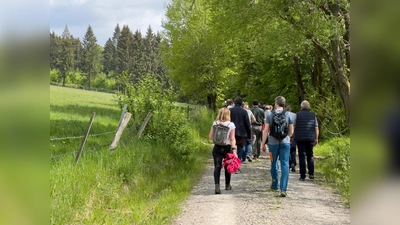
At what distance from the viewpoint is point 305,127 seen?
→ 9.01 meters

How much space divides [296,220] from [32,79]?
17.5ft

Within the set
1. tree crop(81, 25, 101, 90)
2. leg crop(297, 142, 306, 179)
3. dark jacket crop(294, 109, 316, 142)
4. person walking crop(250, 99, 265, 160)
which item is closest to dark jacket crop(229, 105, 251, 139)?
dark jacket crop(294, 109, 316, 142)

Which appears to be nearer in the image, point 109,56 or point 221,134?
point 221,134

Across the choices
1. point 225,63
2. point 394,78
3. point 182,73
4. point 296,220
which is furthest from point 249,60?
point 394,78

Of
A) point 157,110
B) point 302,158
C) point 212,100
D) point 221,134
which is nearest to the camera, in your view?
point 221,134

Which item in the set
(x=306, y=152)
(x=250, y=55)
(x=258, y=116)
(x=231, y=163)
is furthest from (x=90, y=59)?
(x=231, y=163)

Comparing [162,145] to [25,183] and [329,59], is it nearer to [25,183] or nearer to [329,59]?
[329,59]

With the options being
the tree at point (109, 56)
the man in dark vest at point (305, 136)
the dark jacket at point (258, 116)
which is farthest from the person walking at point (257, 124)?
the tree at point (109, 56)

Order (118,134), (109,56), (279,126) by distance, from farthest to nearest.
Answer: (109,56), (118,134), (279,126)

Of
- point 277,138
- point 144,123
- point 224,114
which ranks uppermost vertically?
point 224,114

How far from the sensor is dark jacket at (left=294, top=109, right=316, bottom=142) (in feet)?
29.5

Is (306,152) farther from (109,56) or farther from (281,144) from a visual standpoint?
(109,56)

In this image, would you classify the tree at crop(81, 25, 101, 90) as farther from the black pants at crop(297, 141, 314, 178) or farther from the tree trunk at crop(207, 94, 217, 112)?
the black pants at crop(297, 141, 314, 178)

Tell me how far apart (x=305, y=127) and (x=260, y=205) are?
3034 mm
